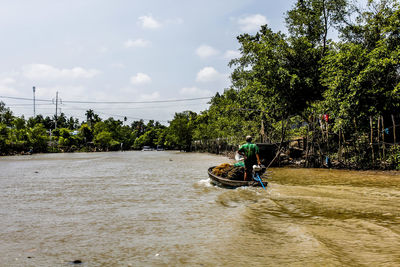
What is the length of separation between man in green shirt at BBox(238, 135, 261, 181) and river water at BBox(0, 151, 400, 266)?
106cm

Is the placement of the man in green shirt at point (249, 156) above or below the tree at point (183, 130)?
below

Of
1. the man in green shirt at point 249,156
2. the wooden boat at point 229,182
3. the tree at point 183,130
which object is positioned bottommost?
the wooden boat at point 229,182

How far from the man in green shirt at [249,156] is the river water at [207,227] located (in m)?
1.06

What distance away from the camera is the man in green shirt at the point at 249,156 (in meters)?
11.3

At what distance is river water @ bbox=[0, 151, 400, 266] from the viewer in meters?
4.82

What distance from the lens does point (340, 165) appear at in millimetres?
17656

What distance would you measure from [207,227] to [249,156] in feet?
16.9

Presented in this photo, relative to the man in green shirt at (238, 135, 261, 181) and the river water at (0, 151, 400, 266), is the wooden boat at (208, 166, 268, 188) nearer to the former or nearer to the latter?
the river water at (0, 151, 400, 266)

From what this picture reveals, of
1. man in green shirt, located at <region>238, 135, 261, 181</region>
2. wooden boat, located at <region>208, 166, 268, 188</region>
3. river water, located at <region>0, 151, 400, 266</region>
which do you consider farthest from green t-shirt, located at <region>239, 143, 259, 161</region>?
river water, located at <region>0, 151, 400, 266</region>

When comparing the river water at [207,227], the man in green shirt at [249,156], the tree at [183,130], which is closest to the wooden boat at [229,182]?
the river water at [207,227]

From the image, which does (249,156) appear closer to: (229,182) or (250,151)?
(250,151)

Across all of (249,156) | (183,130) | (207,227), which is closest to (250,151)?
(249,156)

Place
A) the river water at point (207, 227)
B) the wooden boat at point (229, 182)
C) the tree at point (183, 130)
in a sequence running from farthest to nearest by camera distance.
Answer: the tree at point (183, 130) → the wooden boat at point (229, 182) → the river water at point (207, 227)

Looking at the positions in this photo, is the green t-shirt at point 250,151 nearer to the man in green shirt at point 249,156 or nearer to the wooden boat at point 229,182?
the man in green shirt at point 249,156
